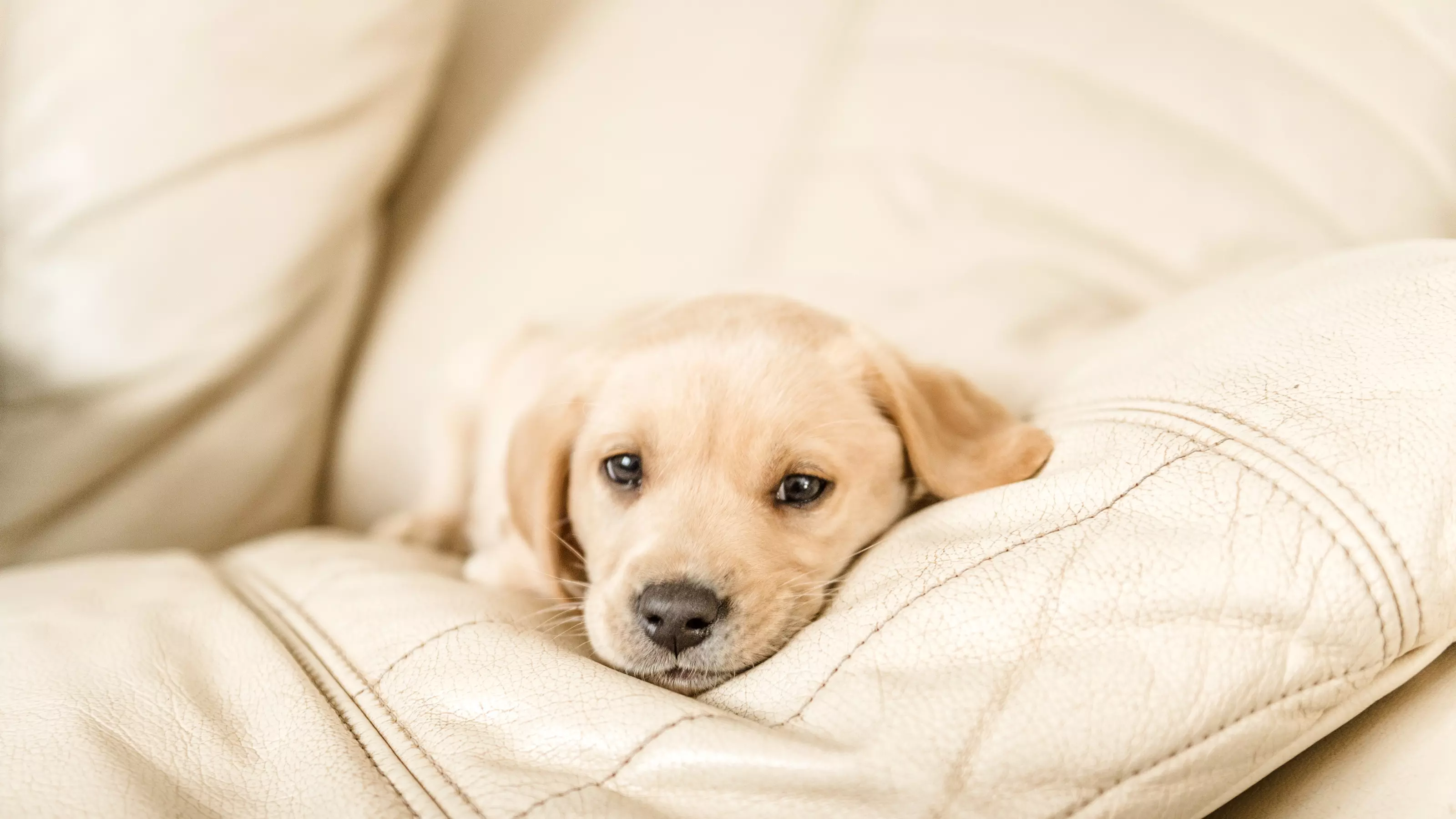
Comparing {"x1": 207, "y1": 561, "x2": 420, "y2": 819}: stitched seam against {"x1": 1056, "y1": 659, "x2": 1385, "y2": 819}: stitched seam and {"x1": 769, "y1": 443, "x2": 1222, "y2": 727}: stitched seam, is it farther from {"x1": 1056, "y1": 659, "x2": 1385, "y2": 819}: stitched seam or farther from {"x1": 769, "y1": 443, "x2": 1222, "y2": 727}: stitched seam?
{"x1": 1056, "y1": 659, "x2": 1385, "y2": 819}: stitched seam

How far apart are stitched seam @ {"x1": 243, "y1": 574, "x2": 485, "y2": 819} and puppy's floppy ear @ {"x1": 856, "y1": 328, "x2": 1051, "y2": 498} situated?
0.73 m

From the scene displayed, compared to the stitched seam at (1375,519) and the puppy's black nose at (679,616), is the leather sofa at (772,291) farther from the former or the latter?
the puppy's black nose at (679,616)

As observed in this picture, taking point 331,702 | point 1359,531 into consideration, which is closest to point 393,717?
point 331,702

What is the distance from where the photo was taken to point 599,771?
2.76 feet

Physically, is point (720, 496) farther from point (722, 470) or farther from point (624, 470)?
point (624, 470)

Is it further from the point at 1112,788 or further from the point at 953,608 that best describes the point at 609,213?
the point at 1112,788

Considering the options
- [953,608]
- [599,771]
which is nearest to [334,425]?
[599,771]

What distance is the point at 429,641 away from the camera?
1.04 metres

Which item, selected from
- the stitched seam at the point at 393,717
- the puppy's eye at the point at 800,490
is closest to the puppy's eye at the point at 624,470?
the puppy's eye at the point at 800,490

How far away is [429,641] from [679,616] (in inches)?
12.4

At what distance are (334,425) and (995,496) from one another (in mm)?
1724

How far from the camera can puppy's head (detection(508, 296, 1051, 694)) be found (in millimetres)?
1219

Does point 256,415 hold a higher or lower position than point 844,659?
lower

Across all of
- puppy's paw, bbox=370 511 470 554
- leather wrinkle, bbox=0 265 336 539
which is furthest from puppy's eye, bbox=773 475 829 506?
leather wrinkle, bbox=0 265 336 539
